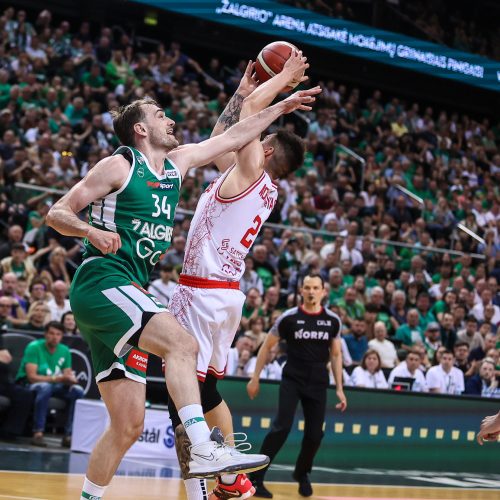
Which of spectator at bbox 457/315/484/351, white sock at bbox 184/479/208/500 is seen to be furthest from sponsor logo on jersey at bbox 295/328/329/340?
spectator at bbox 457/315/484/351

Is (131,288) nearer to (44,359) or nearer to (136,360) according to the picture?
(136,360)

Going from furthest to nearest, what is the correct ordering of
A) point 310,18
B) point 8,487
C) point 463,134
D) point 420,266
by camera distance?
point 463,134
point 310,18
point 420,266
point 8,487

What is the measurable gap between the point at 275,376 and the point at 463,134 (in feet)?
49.5

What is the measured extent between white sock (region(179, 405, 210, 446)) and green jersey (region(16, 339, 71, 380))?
7.77 m

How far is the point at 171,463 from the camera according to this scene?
12453mm

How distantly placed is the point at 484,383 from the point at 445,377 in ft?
2.82

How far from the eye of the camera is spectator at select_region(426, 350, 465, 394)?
15.2 meters

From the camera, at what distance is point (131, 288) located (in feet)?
19.3

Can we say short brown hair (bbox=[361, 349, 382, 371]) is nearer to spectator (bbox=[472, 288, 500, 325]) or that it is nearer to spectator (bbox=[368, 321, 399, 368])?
spectator (bbox=[368, 321, 399, 368])

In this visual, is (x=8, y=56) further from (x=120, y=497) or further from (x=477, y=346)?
(x=120, y=497)

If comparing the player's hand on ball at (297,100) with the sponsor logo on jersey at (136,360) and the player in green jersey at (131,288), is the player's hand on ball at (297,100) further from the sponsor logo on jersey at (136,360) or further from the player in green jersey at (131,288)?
the sponsor logo on jersey at (136,360)

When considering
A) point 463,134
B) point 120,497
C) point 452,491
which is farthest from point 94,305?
point 463,134

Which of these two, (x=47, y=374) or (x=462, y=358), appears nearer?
(x=47, y=374)

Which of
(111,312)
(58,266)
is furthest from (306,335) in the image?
(111,312)
